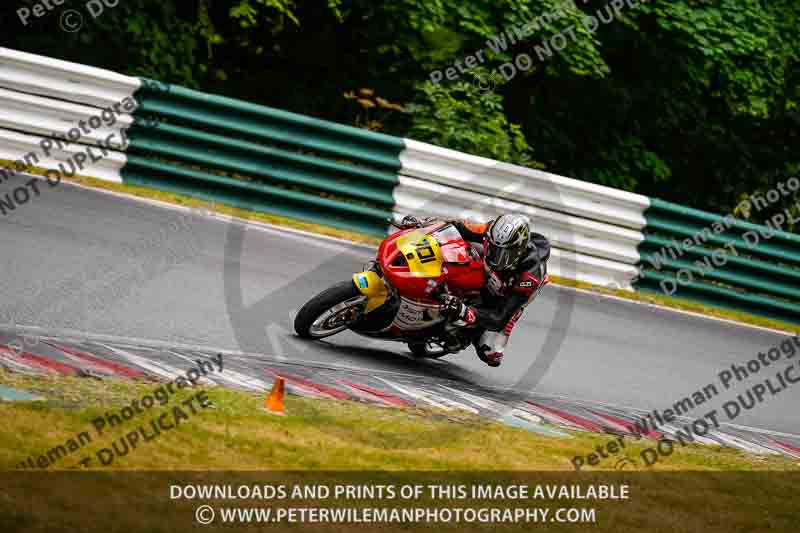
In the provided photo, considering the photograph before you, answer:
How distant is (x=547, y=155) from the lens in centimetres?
1770

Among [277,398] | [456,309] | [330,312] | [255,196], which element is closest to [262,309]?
[330,312]

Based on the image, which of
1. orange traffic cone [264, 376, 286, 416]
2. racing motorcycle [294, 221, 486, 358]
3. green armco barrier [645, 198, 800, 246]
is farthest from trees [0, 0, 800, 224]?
orange traffic cone [264, 376, 286, 416]

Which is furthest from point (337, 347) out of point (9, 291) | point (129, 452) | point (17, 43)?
point (17, 43)

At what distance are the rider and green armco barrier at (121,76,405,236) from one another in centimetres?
416

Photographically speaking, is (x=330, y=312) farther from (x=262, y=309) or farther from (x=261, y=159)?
(x=261, y=159)

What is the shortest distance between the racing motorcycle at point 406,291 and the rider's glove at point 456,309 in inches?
2.3

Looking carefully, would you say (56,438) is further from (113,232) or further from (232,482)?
(113,232)

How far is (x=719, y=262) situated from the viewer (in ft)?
43.4

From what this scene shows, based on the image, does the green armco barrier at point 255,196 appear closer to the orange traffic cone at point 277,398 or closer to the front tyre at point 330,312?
the front tyre at point 330,312

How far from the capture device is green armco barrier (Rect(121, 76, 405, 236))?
12.1m

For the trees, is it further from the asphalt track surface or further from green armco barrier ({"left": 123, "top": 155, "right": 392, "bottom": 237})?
the asphalt track surface

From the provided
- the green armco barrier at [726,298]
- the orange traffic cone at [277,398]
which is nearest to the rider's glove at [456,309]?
the orange traffic cone at [277,398]

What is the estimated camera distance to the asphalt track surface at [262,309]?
8.09 metres

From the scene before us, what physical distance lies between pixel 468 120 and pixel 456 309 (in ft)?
24.0
